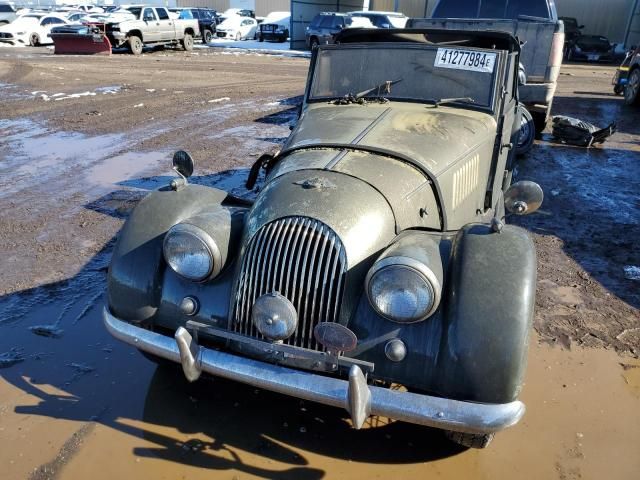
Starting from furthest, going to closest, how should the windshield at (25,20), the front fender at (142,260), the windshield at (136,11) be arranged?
the windshield at (25,20) → the windshield at (136,11) → the front fender at (142,260)

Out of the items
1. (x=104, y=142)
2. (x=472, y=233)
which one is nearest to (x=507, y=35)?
(x=472, y=233)

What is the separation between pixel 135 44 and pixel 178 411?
813 inches

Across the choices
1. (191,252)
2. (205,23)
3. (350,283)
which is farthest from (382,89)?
(205,23)

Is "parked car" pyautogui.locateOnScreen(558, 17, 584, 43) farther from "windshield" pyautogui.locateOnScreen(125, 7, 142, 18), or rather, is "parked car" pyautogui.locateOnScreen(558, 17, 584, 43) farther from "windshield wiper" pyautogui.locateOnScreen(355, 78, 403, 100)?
"windshield wiper" pyautogui.locateOnScreen(355, 78, 403, 100)

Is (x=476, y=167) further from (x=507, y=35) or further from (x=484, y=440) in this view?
(x=484, y=440)

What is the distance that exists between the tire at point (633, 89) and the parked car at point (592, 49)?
457 inches

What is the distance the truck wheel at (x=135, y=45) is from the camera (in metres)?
20.3

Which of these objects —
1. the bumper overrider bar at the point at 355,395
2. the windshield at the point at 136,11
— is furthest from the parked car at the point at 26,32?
the bumper overrider bar at the point at 355,395

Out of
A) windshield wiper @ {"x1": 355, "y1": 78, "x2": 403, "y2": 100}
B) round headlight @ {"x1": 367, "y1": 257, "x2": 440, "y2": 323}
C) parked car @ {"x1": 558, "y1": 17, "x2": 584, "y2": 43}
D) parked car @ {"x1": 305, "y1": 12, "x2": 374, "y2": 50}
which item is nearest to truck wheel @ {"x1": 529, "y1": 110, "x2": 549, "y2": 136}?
windshield wiper @ {"x1": 355, "y1": 78, "x2": 403, "y2": 100}

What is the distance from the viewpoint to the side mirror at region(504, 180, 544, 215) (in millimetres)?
2922

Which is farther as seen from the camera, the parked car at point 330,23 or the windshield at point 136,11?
the windshield at point 136,11

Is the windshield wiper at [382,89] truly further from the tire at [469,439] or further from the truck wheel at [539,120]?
the truck wheel at [539,120]

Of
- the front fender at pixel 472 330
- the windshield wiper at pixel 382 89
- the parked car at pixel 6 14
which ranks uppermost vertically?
the parked car at pixel 6 14

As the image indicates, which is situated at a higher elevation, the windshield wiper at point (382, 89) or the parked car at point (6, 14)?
the parked car at point (6, 14)
